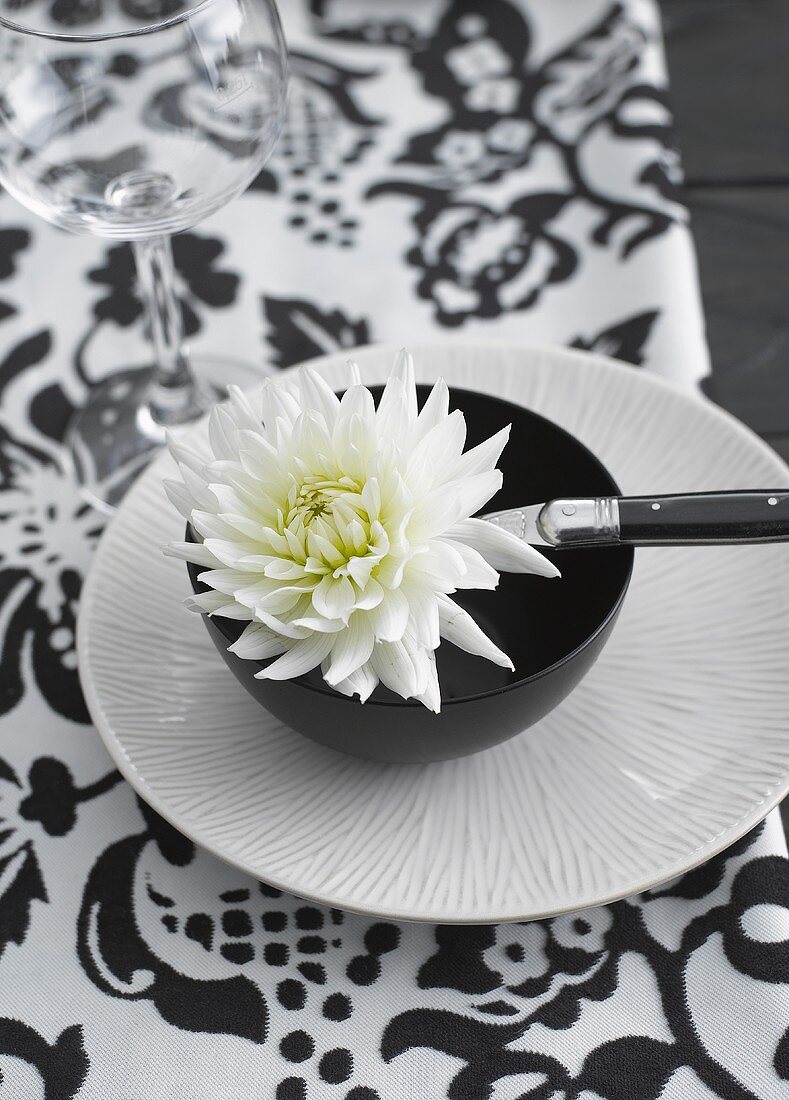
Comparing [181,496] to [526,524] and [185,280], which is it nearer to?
[526,524]

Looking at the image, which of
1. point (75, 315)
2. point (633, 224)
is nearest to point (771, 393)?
point (633, 224)

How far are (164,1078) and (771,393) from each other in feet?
1.26

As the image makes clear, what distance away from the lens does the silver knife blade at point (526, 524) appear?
0.36 m

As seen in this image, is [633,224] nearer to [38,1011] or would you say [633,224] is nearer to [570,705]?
[570,705]

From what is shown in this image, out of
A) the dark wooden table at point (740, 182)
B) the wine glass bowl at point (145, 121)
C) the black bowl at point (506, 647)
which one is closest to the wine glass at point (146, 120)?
the wine glass bowl at point (145, 121)

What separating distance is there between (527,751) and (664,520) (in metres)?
0.08

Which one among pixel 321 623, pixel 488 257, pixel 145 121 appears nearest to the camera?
pixel 321 623

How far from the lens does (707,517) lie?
0.35m

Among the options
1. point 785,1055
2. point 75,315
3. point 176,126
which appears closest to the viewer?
point 785,1055

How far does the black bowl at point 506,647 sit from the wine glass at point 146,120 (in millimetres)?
121

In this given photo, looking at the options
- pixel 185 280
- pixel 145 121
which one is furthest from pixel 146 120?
pixel 185 280

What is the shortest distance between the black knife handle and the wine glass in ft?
0.66

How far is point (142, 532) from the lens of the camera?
0.42 m

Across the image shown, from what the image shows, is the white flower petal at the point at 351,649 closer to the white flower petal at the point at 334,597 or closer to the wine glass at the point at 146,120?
the white flower petal at the point at 334,597
